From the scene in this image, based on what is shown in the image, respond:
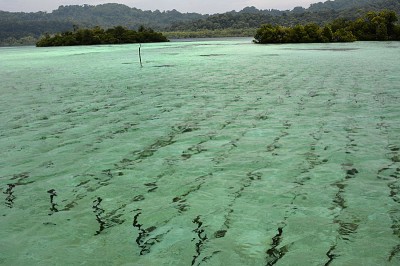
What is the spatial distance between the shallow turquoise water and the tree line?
61352mm

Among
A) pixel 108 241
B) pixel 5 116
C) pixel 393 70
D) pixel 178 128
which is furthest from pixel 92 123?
pixel 393 70

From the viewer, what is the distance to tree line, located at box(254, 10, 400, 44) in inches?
2756

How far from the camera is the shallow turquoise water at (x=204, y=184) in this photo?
14.4ft

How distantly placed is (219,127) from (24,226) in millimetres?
6165

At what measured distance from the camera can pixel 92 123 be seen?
11297 millimetres

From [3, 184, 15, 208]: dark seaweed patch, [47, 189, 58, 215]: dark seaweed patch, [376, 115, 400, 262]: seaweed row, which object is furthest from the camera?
[3, 184, 15, 208]: dark seaweed patch

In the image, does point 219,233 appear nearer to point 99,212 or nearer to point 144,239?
point 144,239

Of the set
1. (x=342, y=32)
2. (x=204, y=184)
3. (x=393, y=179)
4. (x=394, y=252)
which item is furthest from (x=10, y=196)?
(x=342, y=32)

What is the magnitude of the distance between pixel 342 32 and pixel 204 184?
7336cm

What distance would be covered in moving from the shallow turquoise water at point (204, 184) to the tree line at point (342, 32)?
2415 inches

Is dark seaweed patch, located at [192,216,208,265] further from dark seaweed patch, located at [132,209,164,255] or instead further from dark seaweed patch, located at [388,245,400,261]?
dark seaweed patch, located at [388,245,400,261]

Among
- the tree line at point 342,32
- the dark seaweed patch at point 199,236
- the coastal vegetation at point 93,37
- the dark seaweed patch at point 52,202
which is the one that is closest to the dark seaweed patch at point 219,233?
the dark seaweed patch at point 199,236

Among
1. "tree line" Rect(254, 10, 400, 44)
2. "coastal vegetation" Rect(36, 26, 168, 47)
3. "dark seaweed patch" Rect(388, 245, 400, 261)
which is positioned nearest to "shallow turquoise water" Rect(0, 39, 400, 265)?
"dark seaweed patch" Rect(388, 245, 400, 261)

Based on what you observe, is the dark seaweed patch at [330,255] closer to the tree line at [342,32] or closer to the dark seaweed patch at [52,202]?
the dark seaweed patch at [52,202]
